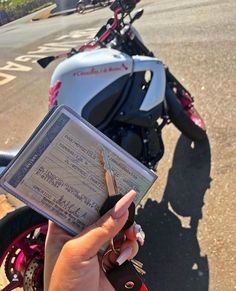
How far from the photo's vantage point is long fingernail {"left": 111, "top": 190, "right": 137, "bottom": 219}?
4.30ft

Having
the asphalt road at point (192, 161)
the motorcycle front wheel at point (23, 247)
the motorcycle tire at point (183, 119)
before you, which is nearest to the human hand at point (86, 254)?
the motorcycle front wheel at point (23, 247)

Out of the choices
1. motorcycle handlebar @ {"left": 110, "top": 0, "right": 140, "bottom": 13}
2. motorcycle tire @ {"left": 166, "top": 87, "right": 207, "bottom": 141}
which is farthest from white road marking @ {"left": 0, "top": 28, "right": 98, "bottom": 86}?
motorcycle tire @ {"left": 166, "top": 87, "right": 207, "bottom": 141}

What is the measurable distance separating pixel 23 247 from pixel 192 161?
193 centimetres

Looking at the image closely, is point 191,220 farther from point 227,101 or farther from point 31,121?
point 31,121

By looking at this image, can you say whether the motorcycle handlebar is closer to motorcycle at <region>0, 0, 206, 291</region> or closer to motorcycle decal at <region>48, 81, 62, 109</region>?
motorcycle at <region>0, 0, 206, 291</region>

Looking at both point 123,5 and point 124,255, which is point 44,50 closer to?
point 123,5

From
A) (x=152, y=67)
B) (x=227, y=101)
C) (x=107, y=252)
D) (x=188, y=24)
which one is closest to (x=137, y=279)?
(x=107, y=252)

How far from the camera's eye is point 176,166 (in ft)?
13.9

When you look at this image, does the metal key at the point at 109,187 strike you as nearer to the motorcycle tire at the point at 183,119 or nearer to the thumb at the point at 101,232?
the thumb at the point at 101,232

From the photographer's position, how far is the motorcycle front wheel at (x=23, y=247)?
2686mm

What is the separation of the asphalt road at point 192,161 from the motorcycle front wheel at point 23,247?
80 centimetres

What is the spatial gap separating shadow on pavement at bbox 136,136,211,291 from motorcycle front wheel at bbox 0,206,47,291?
0.79 m

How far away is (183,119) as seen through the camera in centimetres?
404

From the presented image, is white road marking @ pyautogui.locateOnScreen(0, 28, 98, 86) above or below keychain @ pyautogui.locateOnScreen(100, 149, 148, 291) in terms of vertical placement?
below
